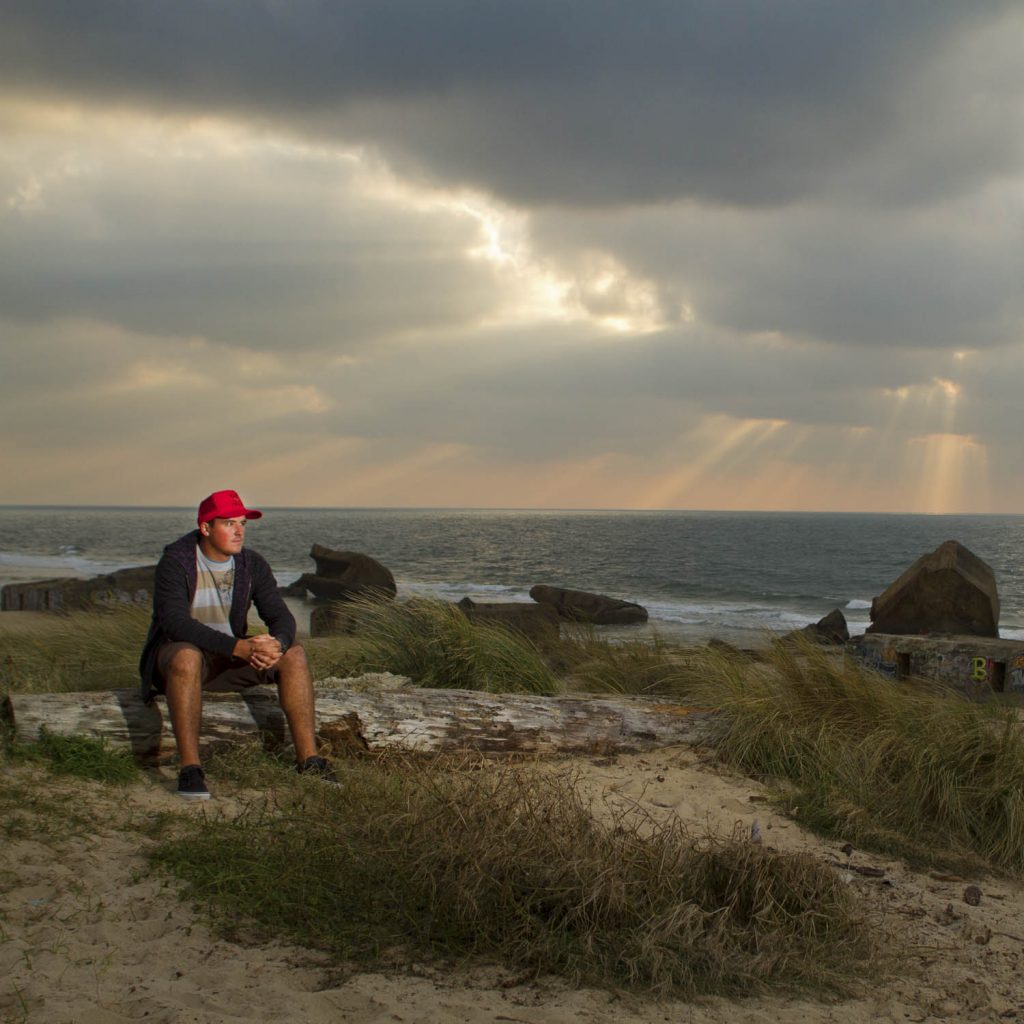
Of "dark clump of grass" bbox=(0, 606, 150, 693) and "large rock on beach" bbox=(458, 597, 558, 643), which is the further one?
"large rock on beach" bbox=(458, 597, 558, 643)

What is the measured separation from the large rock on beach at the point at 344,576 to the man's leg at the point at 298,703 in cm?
1911

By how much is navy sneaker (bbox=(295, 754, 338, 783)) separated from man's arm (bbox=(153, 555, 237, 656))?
0.78 metres

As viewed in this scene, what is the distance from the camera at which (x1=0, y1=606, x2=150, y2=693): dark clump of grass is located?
23.3 ft

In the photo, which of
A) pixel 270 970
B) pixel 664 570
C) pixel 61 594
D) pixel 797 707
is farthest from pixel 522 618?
pixel 664 570

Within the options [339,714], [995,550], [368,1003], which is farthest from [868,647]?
[995,550]

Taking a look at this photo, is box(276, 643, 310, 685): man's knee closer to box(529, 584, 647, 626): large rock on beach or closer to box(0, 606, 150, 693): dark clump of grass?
box(0, 606, 150, 693): dark clump of grass

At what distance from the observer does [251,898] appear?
3.57m

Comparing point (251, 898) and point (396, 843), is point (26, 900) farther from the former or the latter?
point (396, 843)

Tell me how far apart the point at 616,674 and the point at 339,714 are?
354cm

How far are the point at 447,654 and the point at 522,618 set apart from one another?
746cm

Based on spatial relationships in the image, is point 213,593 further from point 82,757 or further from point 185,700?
point 82,757

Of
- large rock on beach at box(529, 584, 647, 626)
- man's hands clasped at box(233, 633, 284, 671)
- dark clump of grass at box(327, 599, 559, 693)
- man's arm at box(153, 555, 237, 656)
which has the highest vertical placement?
man's arm at box(153, 555, 237, 656)

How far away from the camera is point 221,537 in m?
5.50

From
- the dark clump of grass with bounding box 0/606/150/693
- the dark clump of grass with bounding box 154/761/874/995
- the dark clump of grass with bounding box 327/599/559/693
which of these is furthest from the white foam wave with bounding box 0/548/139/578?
the dark clump of grass with bounding box 154/761/874/995
